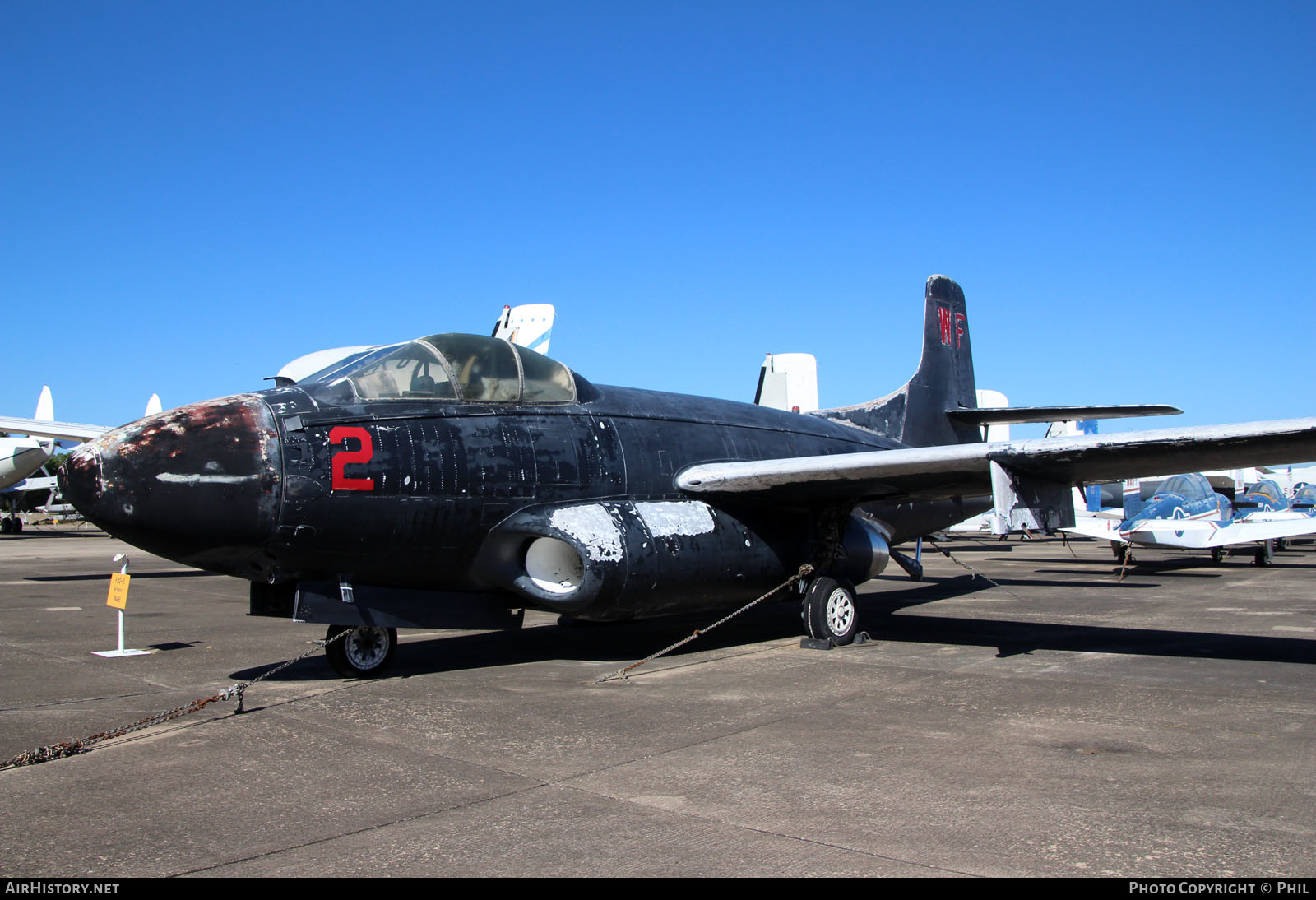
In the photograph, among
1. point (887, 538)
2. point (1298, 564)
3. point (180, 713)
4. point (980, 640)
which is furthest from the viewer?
point (1298, 564)

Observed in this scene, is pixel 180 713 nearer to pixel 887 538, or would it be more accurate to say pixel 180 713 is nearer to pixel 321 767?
pixel 321 767

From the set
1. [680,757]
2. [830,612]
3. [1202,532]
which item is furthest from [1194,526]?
[680,757]

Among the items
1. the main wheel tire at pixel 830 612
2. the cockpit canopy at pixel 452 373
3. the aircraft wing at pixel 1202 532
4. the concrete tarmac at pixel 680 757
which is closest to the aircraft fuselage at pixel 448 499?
the cockpit canopy at pixel 452 373

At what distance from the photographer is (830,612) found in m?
10.7

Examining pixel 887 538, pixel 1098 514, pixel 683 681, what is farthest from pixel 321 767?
pixel 1098 514

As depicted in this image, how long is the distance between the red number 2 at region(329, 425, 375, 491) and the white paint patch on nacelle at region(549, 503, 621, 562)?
1701mm

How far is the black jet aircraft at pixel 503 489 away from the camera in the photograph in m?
7.31

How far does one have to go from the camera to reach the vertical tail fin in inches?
597

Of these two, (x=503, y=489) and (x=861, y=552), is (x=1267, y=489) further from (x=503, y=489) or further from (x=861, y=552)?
(x=503, y=489)

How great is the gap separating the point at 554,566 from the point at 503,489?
0.97 metres

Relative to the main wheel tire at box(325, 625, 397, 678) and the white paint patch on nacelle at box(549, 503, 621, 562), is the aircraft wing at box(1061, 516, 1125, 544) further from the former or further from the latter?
the main wheel tire at box(325, 625, 397, 678)

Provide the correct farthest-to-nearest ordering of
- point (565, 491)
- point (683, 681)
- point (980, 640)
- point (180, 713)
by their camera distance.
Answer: point (980, 640)
point (565, 491)
point (683, 681)
point (180, 713)
